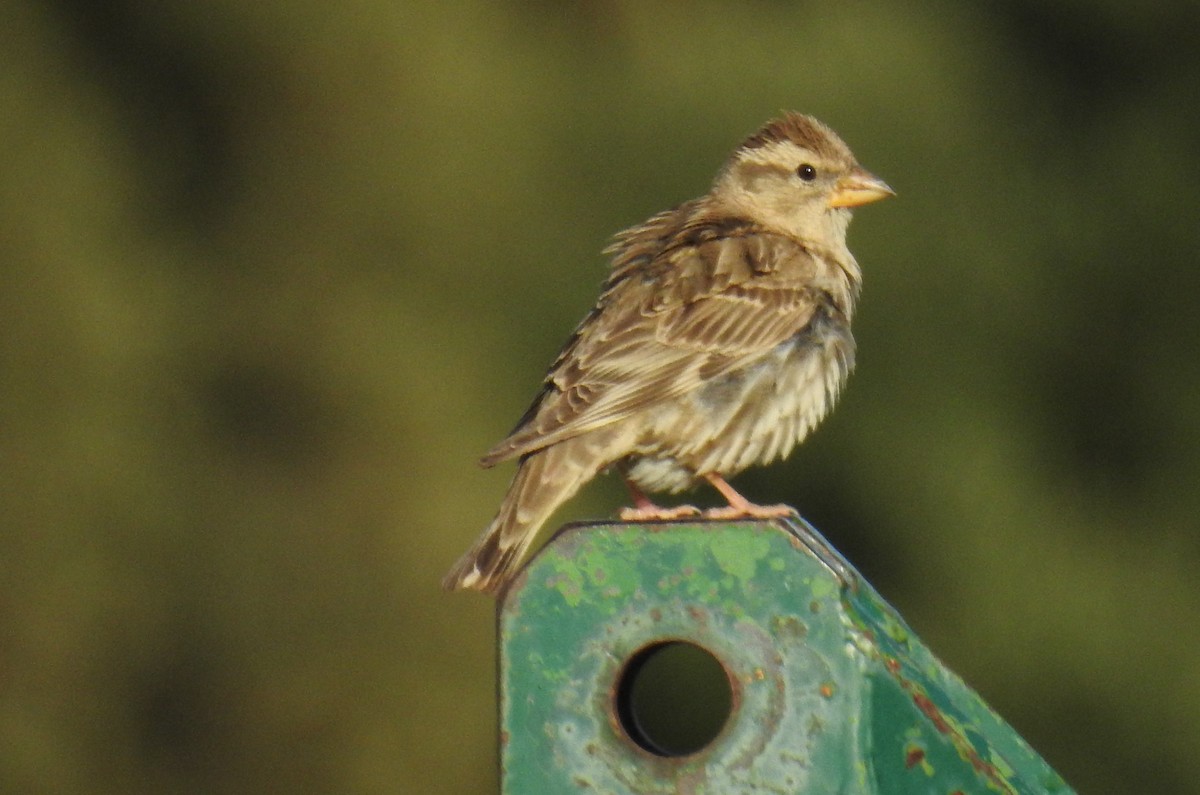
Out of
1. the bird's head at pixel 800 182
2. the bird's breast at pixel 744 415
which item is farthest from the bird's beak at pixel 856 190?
the bird's breast at pixel 744 415

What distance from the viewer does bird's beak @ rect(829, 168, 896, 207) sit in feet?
19.8

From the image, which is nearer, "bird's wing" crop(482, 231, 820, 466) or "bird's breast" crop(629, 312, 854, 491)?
"bird's wing" crop(482, 231, 820, 466)

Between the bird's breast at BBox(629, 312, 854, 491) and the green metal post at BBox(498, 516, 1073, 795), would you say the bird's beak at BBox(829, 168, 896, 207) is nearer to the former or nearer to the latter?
the bird's breast at BBox(629, 312, 854, 491)

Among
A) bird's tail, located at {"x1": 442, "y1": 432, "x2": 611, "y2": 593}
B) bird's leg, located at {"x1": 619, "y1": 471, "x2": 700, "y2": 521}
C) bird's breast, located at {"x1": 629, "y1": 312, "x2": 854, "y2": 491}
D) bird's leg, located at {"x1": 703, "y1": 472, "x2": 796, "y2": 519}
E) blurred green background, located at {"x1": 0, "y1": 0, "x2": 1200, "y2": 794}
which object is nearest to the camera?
bird's leg, located at {"x1": 619, "y1": 471, "x2": 700, "y2": 521}

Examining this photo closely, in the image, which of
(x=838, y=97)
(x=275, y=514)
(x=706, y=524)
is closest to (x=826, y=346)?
(x=706, y=524)

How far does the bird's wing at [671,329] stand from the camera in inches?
193

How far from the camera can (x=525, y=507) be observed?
15.4 ft

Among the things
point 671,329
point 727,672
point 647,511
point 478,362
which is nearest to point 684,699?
point 478,362

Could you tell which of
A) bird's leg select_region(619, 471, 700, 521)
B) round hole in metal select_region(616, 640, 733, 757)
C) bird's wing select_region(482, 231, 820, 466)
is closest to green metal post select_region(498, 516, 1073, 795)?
bird's leg select_region(619, 471, 700, 521)

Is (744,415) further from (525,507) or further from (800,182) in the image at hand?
(800,182)

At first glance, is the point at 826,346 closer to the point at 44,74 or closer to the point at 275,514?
the point at 275,514

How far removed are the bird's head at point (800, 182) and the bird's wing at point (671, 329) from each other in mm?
427

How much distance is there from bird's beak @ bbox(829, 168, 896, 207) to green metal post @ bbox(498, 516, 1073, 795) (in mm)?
2984

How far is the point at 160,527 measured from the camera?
11.6 m
